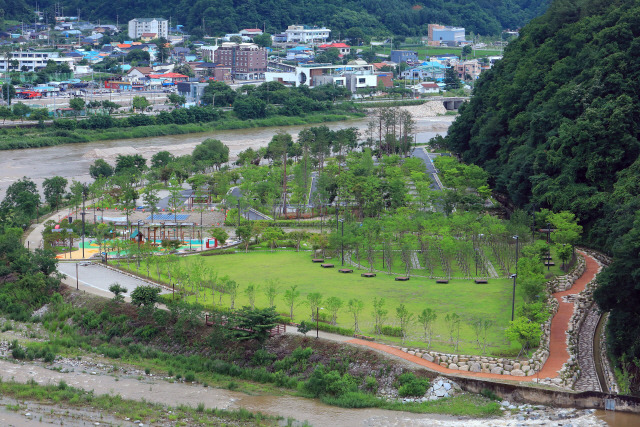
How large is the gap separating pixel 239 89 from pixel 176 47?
2569 cm

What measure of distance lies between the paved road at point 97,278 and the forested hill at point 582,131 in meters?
14.2

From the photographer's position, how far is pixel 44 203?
42.0 m

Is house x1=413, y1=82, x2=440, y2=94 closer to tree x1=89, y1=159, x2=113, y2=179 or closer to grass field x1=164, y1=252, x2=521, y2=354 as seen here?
tree x1=89, y1=159, x2=113, y2=179

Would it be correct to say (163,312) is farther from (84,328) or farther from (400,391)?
(400,391)

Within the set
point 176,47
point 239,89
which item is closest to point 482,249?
point 239,89

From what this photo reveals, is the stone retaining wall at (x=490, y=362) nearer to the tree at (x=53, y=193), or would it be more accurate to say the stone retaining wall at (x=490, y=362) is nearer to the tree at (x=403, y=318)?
the tree at (x=403, y=318)

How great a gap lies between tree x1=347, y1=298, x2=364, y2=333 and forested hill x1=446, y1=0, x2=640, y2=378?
606cm

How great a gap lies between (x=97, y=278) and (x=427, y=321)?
38.4 ft

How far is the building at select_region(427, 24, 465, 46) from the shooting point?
115 meters

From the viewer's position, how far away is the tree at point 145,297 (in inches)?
1005

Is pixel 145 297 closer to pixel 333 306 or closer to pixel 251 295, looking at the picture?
pixel 251 295

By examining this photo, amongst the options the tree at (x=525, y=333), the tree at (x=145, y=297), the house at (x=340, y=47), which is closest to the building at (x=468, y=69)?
the house at (x=340, y=47)

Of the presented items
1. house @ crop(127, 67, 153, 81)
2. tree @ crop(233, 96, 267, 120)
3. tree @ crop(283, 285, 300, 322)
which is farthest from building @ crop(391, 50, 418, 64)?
tree @ crop(283, 285, 300, 322)

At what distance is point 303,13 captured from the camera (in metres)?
116
